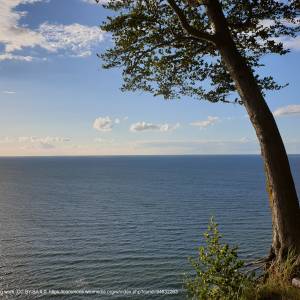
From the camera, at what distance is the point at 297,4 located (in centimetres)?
1170

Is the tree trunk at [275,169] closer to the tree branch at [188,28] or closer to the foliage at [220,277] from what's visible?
the tree branch at [188,28]

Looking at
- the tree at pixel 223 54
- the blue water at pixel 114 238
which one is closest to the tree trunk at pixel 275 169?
the tree at pixel 223 54

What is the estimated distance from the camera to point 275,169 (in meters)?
9.74

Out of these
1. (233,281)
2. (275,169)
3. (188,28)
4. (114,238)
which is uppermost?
(188,28)

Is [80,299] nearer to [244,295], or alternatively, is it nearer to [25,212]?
[244,295]

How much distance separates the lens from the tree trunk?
31.2 feet

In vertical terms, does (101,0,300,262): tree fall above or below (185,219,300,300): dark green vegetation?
above

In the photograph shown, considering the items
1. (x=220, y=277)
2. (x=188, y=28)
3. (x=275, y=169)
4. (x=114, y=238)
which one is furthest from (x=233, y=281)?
(x=114, y=238)

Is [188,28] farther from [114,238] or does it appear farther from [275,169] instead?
[114,238]

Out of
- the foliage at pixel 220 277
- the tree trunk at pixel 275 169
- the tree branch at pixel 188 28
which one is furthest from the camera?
the tree branch at pixel 188 28

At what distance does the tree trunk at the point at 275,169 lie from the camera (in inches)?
375

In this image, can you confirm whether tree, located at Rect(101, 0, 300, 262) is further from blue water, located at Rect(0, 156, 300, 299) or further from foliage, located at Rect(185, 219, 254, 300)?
blue water, located at Rect(0, 156, 300, 299)

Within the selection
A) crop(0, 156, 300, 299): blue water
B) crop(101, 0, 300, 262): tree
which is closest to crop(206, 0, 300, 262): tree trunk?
crop(101, 0, 300, 262): tree

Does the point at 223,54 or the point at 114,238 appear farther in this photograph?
the point at 114,238
